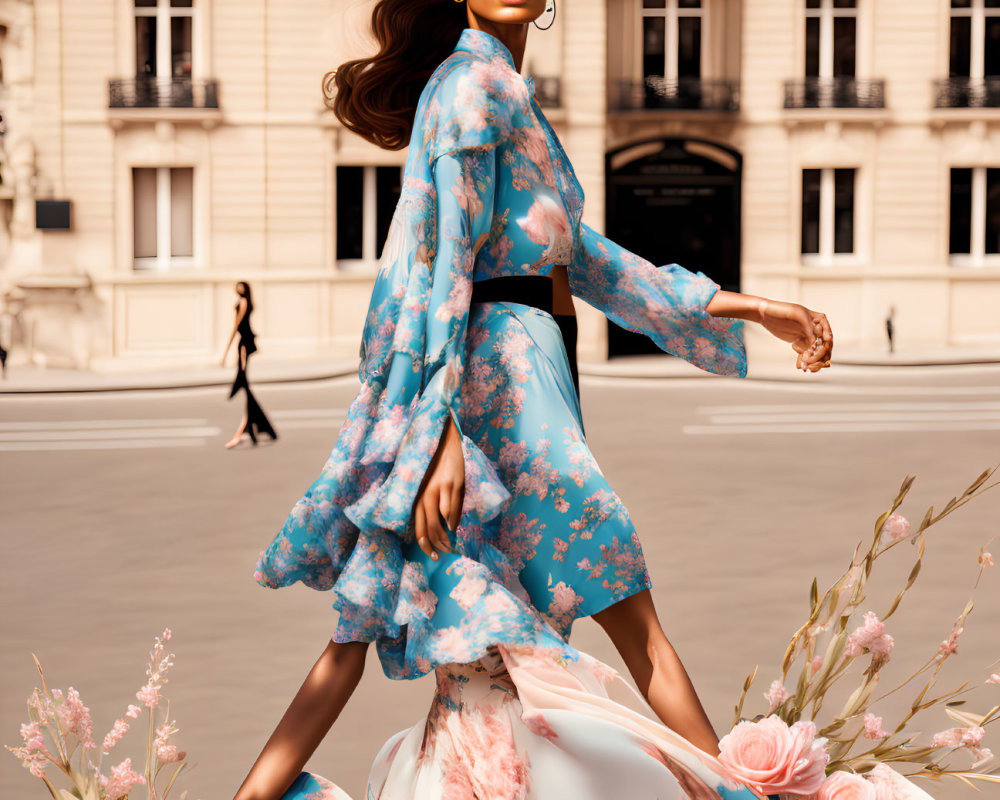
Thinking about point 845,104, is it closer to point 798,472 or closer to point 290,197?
point 290,197

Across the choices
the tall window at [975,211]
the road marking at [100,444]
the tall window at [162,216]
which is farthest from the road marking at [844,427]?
the tall window at [975,211]

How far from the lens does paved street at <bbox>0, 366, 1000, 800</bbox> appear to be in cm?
514

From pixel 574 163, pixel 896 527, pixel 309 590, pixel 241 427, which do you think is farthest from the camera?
pixel 574 163

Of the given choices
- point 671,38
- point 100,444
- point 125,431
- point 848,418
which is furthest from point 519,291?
point 671,38

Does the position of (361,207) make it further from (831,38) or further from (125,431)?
(125,431)

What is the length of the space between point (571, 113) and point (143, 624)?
21475 mm

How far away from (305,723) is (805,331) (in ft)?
4.48

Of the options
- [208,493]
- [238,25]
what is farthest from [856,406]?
[238,25]

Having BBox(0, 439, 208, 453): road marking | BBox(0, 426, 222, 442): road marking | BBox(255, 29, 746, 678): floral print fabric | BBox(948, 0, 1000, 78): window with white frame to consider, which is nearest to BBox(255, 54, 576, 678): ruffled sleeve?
BBox(255, 29, 746, 678): floral print fabric

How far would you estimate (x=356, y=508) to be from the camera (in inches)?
104

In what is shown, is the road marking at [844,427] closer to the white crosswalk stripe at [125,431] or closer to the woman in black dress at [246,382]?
the white crosswalk stripe at [125,431]

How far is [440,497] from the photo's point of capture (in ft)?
8.33

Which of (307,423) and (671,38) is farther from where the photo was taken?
(671,38)

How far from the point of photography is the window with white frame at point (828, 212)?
28500 mm
